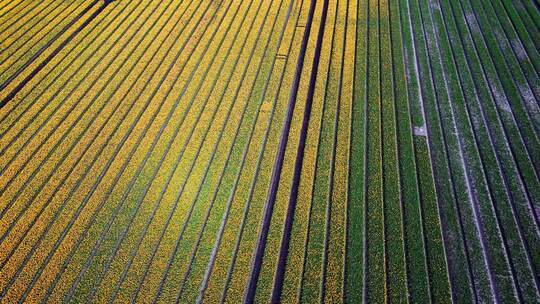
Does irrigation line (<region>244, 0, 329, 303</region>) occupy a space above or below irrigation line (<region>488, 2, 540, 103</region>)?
below

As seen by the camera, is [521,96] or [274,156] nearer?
[274,156]

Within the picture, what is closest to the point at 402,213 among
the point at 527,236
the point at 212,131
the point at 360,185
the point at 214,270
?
Answer: the point at 360,185

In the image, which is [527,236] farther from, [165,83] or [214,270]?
[165,83]

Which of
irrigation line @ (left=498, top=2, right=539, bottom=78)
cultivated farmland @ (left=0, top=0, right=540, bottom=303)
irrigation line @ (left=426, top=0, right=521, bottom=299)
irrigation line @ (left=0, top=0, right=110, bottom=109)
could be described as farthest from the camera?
irrigation line @ (left=498, top=2, right=539, bottom=78)

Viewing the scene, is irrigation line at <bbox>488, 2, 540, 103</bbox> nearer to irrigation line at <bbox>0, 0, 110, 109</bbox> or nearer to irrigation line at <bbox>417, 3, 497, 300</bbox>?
irrigation line at <bbox>417, 3, 497, 300</bbox>

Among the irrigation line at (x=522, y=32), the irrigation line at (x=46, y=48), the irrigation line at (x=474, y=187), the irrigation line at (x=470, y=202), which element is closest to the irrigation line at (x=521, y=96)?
the irrigation line at (x=522, y=32)

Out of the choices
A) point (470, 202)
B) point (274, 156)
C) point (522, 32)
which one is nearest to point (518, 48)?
point (522, 32)

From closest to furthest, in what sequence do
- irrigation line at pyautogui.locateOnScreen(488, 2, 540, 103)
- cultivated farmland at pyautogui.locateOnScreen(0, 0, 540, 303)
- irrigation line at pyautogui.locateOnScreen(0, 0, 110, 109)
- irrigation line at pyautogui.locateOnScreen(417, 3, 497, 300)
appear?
irrigation line at pyautogui.locateOnScreen(417, 3, 497, 300)
cultivated farmland at pyautogui.locateOnScreen(0, 0, 540, 303)
irrigation line at pyautogui.locateOnScreen(488, 2, 540, 103)
irrigation line at pyautogui.locateOnScreen(0, 0, 110, 109)

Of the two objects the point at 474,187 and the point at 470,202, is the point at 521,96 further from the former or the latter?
the point at 470,202

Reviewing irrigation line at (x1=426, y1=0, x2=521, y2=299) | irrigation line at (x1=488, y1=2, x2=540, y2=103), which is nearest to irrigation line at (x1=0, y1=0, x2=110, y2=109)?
irrigation line at (x1=426, y1=0, x2=521, y2=299)
